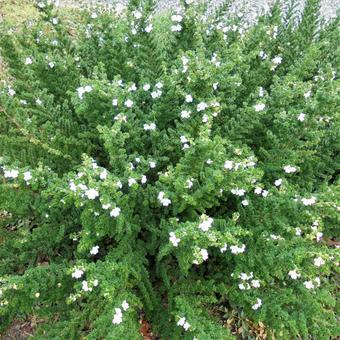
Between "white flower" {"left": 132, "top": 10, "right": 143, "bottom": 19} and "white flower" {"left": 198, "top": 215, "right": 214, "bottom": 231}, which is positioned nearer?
"white flower" {"left": 198, "top": 215, "right": 214, "bottom": 231}

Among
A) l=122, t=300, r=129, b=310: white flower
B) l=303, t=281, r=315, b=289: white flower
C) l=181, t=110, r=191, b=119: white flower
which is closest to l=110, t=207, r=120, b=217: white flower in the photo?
l=122, t=300, r=129, b=310: white flower

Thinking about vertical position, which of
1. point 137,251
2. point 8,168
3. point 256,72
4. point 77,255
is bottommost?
point 77,255

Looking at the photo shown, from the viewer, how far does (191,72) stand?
306cm

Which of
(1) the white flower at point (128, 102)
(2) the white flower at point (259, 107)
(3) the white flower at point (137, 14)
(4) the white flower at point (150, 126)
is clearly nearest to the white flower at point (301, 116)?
(2) the white flower at point (259, 107)

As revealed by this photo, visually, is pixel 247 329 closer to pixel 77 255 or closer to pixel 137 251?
pixel 137 251

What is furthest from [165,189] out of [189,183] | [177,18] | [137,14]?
[137,14]

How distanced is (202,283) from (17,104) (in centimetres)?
195

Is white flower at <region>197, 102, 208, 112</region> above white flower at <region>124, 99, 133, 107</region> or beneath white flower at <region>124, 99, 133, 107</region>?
above

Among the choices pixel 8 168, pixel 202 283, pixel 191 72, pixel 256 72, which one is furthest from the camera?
pixel 256 72

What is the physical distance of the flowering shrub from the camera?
287cm

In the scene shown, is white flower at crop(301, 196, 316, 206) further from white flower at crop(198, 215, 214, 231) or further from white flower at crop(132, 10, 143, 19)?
white flower at crop(132, 10, 143, 19)

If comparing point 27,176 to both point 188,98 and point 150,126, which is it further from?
point 188,98

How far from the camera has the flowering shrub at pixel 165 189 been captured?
2.87 metres

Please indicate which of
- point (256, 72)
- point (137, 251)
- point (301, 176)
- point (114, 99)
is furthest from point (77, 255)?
point (256, 72)
